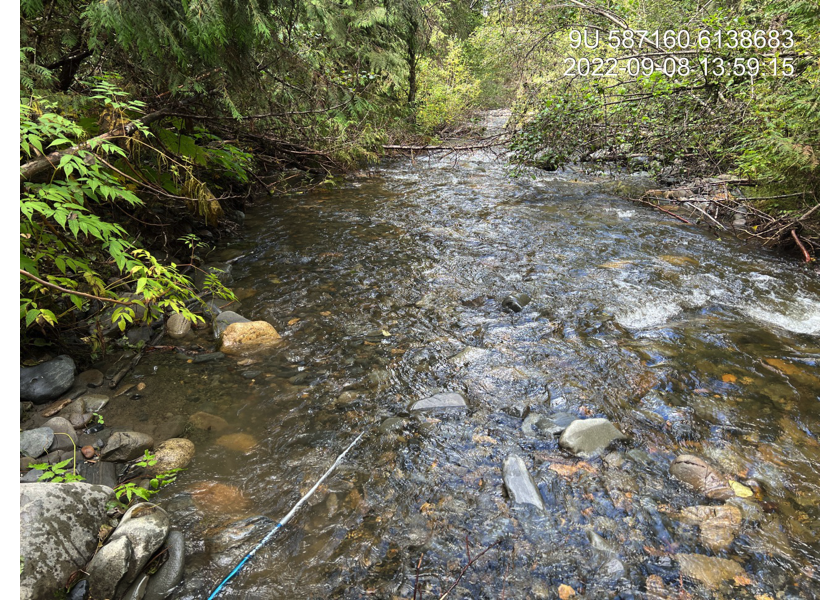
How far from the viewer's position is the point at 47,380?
329 cm

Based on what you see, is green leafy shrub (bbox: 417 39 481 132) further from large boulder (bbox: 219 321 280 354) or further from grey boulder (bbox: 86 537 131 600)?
grey boulder (bbox: 86 537 131 600)

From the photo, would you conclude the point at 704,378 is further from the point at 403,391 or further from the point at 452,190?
the point at 452,190

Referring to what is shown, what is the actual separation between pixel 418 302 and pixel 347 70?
666 centimetres

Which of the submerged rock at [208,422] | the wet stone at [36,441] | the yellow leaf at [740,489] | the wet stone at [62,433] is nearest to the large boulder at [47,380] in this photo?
the wet stone at [62,433]

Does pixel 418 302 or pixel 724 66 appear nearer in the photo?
pixel 418 302

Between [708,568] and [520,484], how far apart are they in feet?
3.20

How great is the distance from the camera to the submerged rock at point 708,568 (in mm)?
2168

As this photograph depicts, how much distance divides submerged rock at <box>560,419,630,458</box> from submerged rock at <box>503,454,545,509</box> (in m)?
0.38

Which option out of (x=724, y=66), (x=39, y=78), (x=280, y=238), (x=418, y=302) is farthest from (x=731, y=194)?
(x=39, y=78)

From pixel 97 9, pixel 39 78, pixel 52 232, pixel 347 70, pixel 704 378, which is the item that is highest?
pixel 347 70

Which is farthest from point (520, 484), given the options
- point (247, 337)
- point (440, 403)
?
point (247, 337)

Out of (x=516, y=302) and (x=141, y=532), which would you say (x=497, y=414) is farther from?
(x=141, y=532)

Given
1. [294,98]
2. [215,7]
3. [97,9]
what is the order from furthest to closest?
[294,98]
[215,7]
[97,9]

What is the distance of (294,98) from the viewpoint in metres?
7.60
